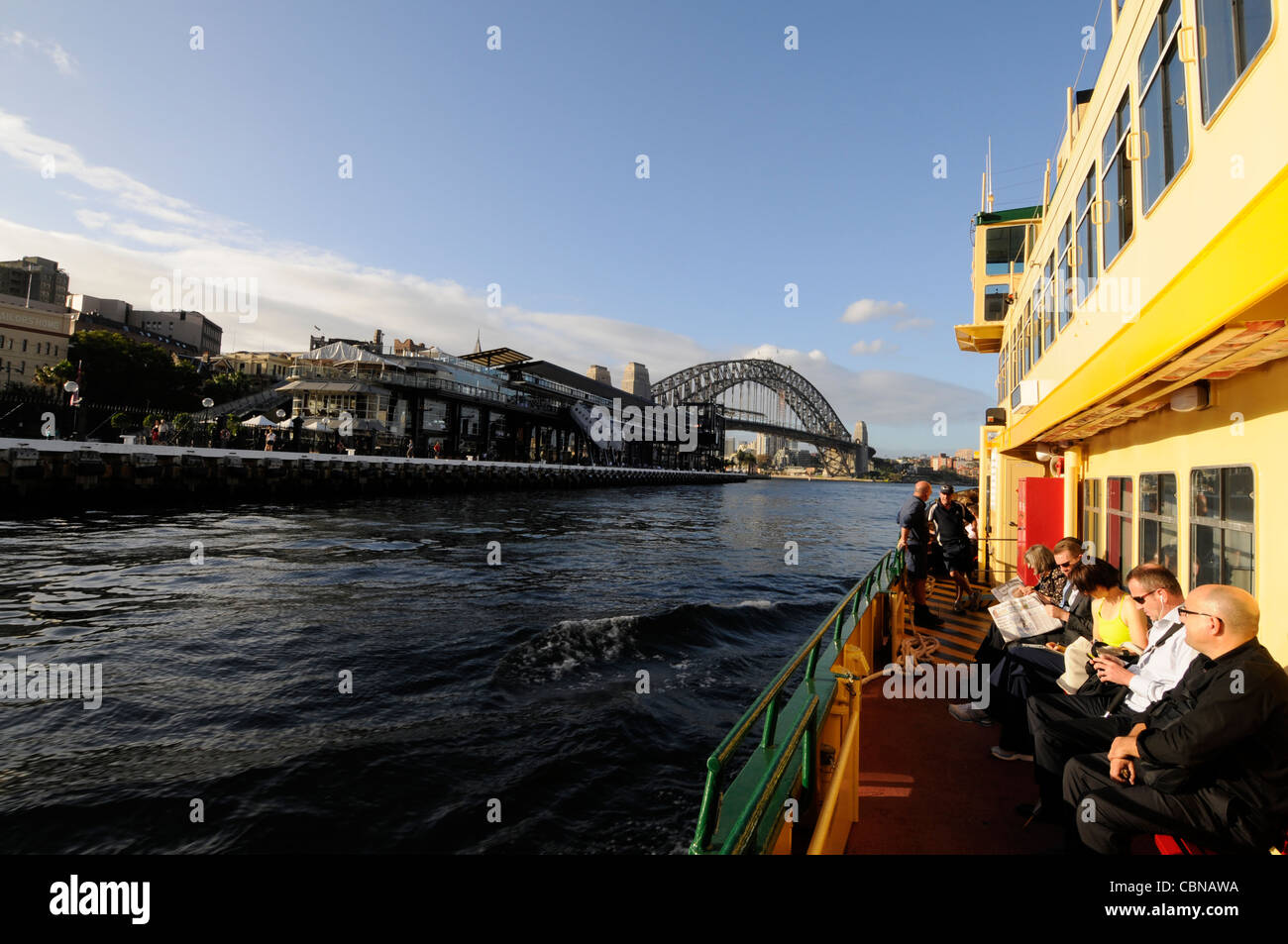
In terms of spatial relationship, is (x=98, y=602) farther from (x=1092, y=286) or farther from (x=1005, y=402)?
(x=1005, y=402)

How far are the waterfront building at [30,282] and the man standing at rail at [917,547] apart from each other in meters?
127

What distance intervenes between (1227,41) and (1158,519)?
388cm

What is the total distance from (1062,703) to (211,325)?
487ft

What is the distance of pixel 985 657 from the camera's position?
638cm

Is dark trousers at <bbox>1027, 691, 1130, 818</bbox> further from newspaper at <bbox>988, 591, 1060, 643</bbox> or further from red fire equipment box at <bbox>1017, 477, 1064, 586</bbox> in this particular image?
red fire equipment box at <bbox>1017, 477, 1064, 586</bbox>

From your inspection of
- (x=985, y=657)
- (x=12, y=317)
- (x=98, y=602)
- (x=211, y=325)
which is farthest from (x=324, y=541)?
(x=211, y=325)

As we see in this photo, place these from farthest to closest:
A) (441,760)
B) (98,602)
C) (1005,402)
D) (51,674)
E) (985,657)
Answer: (1005,402), (98,602), (51,674), (985,657), (441,760)

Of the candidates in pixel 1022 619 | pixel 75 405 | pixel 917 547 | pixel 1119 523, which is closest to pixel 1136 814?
pixel 1022 619

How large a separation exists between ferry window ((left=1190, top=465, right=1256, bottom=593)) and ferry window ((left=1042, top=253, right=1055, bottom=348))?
207 inches

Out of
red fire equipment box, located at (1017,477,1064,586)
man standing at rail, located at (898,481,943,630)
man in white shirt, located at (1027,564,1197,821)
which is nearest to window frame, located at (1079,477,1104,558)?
red fire equipment box, located at (1017,477,1064,586)

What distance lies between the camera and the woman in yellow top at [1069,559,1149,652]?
14.8 ft

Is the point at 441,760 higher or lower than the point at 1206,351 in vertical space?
lower

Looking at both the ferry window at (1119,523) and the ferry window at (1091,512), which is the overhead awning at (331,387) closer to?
the ferry window at (1091,512)
